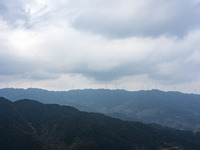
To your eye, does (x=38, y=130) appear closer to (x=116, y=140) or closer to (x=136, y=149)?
(x=116, y=140)

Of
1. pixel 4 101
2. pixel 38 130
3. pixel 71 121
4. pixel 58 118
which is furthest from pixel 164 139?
pixel 4 101

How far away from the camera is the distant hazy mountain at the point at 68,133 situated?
132500 millimetres

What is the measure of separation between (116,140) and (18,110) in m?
88.5

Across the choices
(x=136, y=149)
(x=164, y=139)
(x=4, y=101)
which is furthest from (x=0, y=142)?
(x=164, y=139)

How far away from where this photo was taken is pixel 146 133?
178 m

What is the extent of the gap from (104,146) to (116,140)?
1299cm

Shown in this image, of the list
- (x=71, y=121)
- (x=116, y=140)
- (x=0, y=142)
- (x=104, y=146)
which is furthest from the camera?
(x=71, y=121)

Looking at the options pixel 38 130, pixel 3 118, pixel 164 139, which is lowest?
pixel 164 139

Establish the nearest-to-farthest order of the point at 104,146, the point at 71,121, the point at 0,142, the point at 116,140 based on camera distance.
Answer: the point at 0,142 → the point at 104,146 → the point at 116,140 → the point at 71,121

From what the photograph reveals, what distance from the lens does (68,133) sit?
6024 inches

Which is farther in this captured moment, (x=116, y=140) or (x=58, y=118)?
(x=58, y=118)

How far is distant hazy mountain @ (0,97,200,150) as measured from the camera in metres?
132

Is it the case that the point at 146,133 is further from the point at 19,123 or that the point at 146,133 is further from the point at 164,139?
the point at 19,123

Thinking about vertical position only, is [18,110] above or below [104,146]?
above
